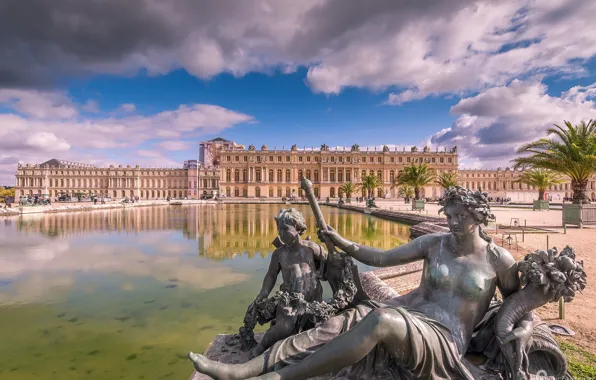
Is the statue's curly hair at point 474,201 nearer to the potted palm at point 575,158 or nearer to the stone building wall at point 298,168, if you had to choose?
the potted palm at point 575,158

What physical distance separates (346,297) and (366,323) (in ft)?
1.75

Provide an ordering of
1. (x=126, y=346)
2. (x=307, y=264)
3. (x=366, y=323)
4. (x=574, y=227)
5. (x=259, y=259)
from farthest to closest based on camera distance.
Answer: (x=574, y=227)
(x=259, y=259)
(x=126, y=346)
(x=307, y=264)
(x=366, y=323)

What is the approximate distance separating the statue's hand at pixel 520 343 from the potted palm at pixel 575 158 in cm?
1413

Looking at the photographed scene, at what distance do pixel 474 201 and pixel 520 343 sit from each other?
0.77 metres

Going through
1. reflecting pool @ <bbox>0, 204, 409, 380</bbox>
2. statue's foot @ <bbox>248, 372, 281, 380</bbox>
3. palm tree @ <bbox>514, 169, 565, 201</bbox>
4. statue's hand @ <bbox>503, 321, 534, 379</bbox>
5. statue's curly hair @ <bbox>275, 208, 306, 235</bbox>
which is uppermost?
palm tree @ <bbox>514, 169, 565, 201</bbox>

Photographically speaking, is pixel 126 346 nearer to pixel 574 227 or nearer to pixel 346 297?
pixel 346 297

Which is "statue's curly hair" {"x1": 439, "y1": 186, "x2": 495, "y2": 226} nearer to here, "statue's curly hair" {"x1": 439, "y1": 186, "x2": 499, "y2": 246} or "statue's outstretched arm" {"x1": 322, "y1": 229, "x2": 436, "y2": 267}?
"statue's curly hair" {"x1": 439, "y1": 186, "x2": 499, "y2": 246}

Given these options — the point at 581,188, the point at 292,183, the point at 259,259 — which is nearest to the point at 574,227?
the point at 581,188

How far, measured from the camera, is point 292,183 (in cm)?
6188

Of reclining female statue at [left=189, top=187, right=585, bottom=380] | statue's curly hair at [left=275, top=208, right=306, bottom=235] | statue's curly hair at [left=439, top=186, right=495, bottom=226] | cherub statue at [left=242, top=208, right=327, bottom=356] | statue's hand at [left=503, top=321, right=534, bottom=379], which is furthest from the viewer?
statue's curly hair at [left=275, top=208, right=306, bottom=235]

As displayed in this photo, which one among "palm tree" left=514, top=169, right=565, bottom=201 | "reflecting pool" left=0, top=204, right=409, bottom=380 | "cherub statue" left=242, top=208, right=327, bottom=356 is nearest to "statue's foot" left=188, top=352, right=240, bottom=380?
"cherub statue" left=242, top=208, right=327, bottom=356

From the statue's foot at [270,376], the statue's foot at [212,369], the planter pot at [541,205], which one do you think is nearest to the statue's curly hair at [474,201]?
the statue's foot at [270,376]

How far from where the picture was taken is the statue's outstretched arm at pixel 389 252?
6.60ft

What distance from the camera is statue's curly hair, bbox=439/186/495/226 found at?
1.79 metres
